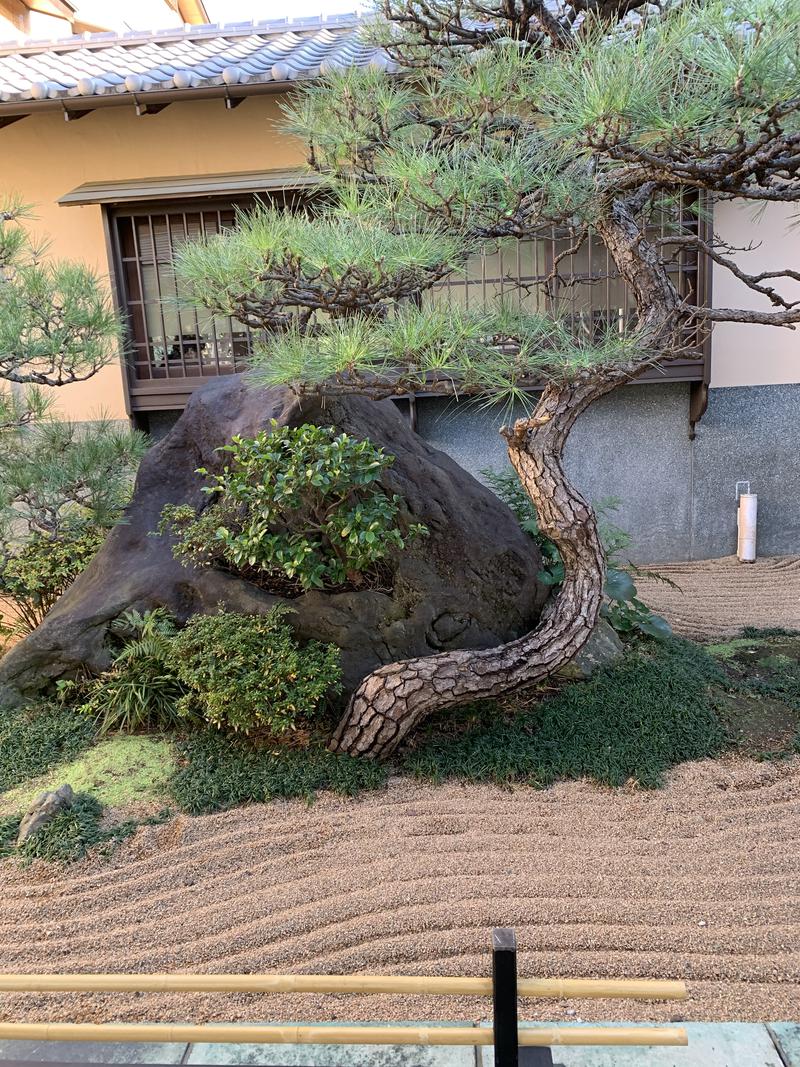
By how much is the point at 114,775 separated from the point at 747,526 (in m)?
5.13

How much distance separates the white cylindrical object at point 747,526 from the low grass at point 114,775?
4.85m

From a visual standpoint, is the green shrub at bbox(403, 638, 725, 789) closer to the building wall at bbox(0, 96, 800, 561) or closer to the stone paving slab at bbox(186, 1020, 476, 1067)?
the stone paving slab at bbox(186, 1020, 476, 1067)

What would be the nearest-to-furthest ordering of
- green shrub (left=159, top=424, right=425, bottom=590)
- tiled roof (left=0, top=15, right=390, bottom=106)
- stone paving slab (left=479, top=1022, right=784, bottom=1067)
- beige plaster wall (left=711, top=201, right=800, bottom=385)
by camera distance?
stone paving slab (left=479, top=1022, right=784, bottom=1067), green shrub (left=159, top=424, right=425, bottom=590), tiled roof (left=0, top=15, right=390, bottom=106), beige plaster wall (left=711, top=201, right=800, bottom=385)

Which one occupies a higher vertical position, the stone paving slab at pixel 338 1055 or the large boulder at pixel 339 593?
the large boulder at pixel 339 593

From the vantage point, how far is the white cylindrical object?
6.11 m

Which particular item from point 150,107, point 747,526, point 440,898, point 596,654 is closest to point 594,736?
point 596,654

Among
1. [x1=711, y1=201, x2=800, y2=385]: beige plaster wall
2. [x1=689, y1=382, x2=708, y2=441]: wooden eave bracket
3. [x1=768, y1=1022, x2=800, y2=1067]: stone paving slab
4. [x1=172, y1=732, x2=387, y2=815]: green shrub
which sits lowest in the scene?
[x1=768, y1=1022, x2=800, y2=1067]: stone paving slab

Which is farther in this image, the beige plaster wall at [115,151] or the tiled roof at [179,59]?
the beige plaster wall at [115,151]

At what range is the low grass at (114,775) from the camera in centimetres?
287

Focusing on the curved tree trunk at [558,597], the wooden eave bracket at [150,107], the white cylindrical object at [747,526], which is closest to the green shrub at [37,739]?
the curved tree trunk at [558,597]

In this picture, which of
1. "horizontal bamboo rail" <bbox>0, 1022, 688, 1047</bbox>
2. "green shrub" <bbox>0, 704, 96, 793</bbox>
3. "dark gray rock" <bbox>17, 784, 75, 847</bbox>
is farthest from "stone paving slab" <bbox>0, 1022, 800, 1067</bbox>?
"green shrub" <bbox>0, 704, 96, 793</bbox>

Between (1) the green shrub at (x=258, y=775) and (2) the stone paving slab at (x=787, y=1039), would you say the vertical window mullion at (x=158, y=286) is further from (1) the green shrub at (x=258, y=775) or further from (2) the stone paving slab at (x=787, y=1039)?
(2) the stone paving slab at (x=787, y=1039)

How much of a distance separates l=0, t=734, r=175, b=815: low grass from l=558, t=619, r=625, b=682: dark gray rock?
1761 millimetres

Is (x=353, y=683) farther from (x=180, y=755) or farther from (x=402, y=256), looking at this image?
(x=402, y=256)
